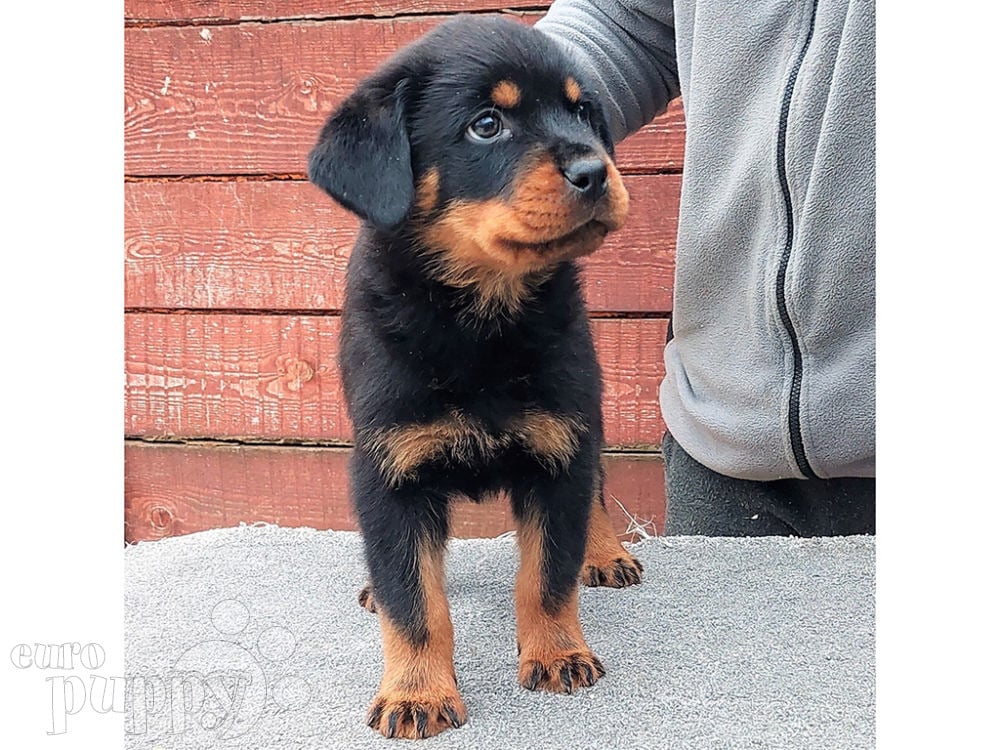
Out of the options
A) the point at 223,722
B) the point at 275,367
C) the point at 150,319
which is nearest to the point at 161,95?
the point at 150,319

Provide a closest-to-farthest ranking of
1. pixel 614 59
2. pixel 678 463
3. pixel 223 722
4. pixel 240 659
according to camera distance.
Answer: pixel 223 722
pixel 240 659
pixel 614 59
pixel 678 463

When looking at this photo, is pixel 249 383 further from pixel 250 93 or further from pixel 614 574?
pixel 614 574

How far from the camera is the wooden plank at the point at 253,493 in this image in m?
3.32

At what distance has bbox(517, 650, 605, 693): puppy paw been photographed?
1.72m

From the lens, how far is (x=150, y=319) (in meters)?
3.38

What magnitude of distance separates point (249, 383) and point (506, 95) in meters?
1.96

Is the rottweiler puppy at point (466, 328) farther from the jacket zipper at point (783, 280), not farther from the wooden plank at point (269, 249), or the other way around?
the wooden plank at point (269, 249)

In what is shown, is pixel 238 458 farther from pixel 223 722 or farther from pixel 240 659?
pixel 223 722

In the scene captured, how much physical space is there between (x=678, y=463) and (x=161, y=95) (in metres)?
2.19

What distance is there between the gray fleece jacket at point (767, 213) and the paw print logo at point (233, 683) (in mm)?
1235

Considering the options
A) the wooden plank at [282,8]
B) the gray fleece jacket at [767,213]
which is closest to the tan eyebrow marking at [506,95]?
the gray fleece jacket at [767,213]

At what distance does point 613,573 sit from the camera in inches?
89.4

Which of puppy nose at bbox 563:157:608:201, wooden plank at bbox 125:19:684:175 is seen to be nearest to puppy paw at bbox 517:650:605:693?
puppy nose at bbox 563:157:608:201
